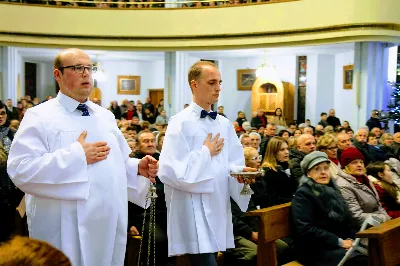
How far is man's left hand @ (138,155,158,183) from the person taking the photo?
3.19 m

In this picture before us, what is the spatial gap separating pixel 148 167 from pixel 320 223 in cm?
198

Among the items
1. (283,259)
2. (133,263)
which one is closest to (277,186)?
(283,259)

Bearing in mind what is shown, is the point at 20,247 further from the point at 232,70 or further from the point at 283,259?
the point at 232,70

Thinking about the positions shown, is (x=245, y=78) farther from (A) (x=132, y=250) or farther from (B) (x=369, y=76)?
(A) (x=132, y=250)

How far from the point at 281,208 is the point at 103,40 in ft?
44.9

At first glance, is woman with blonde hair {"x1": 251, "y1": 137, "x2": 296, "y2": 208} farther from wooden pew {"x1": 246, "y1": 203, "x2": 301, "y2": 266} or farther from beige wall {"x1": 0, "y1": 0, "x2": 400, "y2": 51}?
beige wall {"x1": 0, "y1": 0, "x2": 400, "y2": 51}

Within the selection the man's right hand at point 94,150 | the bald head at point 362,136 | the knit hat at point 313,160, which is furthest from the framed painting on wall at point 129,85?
the man's right hand at point 94,150

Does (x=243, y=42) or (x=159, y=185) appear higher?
(x=243, y=42)

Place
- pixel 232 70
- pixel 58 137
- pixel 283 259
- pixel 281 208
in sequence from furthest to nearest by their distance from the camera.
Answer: pixel 232 70
pixel 283 259
pixel 281 208
pixel 58 137

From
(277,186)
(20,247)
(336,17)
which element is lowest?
(277,186)

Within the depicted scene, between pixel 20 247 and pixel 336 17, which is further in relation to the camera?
pixel 336 17

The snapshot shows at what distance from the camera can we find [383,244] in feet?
13.4

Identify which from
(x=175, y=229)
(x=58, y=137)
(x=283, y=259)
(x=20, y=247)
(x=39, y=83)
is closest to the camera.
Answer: (x=20, y=247)

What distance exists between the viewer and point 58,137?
2986mm
